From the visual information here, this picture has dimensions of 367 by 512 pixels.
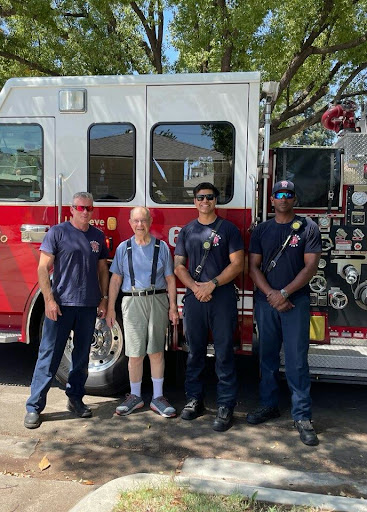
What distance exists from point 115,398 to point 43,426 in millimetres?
819

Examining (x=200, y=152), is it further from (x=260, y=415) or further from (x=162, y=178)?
(x=260, y=415)

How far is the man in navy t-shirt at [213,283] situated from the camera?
4.00 metres

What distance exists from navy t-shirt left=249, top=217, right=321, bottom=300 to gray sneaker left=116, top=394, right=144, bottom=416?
161cm

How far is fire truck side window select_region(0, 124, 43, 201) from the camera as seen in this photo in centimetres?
452

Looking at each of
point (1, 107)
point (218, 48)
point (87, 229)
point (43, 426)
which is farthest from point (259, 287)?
point (218, 48)

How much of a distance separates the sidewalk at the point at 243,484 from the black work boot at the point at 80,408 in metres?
1.14

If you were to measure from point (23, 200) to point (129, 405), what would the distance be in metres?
2.13

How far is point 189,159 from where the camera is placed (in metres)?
4.31

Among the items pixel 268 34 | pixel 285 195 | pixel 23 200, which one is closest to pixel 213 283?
pixel 285 195

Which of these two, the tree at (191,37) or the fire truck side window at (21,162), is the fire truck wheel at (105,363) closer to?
the fire truck side window at (21,162)

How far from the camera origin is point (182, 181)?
4.33 meters

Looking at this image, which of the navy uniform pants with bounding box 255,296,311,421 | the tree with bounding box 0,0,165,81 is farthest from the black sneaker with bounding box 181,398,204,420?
the tree with bounding box 0,0,165,81

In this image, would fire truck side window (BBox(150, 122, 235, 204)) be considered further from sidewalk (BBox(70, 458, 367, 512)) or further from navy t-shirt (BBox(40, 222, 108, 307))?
sidewalk (BBox(70, 458, 367, 512))

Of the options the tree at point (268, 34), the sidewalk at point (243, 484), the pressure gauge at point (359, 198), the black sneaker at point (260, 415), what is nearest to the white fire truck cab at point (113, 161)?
the black sneaker at point (260, 415)
